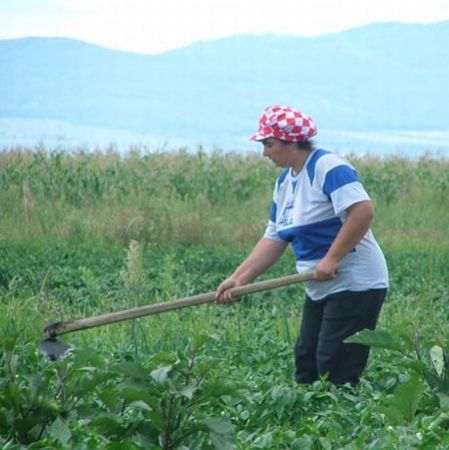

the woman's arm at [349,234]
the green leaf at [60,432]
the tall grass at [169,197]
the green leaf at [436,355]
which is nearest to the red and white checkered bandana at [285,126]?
the woman's arm at [349,234]

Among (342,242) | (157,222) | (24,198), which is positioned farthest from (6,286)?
(342,242)

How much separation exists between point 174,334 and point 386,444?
4.13 m

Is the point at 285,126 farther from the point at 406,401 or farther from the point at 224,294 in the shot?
the point at 406,401

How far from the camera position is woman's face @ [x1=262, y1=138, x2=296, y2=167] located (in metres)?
7.13

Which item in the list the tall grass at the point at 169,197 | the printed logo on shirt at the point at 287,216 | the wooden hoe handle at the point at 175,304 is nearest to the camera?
the wooden hoe handle at the point at 175,304

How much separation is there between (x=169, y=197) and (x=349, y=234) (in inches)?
513

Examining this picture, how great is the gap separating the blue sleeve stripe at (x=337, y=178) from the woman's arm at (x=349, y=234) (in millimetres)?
130

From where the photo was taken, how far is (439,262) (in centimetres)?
1401

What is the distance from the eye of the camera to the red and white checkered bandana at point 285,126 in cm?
709

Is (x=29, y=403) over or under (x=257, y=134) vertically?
under

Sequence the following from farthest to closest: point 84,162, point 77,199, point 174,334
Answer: point 84,162 < point 77,199 < point 174,334

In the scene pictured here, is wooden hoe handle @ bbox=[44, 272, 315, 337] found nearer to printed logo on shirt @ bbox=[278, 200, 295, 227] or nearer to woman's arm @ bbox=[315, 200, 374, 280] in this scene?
woman's arm @ bbox=[315, 200, 374, 280]

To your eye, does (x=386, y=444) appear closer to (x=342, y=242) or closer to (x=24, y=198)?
(x=342, y=242)

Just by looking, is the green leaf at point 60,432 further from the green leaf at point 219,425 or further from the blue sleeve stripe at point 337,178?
the blue sleeve stripe at point 337,178
